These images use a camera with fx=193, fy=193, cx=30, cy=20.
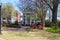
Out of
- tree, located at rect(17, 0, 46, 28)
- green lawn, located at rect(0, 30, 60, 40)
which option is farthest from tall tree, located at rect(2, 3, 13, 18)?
green lawn, located at rect(0, 30, 60, 40)

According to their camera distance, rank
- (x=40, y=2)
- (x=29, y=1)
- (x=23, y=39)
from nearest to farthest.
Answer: (x=23, y=39) → (x=40, y=2) → (x=29, y=1)

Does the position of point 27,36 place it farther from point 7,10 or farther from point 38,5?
point 7,10

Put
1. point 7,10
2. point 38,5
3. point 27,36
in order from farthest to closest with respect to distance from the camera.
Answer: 1. point 7,10
2. point 38,5
3. point 27,36

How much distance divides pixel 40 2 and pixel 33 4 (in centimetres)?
230

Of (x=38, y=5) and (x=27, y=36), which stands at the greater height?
(x=38, y=5)

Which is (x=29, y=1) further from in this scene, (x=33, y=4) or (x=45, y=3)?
(x=45, y=3)

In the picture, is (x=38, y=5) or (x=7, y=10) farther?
(x=7, y=10)

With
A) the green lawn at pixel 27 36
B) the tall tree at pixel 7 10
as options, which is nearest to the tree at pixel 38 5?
the green lawn at pixel 27 36

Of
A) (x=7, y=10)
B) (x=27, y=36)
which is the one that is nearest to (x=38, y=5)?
(x=27, y=36)

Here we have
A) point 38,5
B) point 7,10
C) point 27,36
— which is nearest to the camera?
point 27,36

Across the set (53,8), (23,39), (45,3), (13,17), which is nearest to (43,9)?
(45,3)

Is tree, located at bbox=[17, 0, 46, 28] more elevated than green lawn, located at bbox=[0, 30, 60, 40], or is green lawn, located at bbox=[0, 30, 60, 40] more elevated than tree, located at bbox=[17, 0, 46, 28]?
tree, located at bbox=[17, 0, 46, 28]

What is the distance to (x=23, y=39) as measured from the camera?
610 inches

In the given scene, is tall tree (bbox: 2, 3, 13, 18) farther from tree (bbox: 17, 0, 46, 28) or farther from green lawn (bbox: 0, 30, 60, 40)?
green lawn (bbox: 0, 30, 60, 40)
